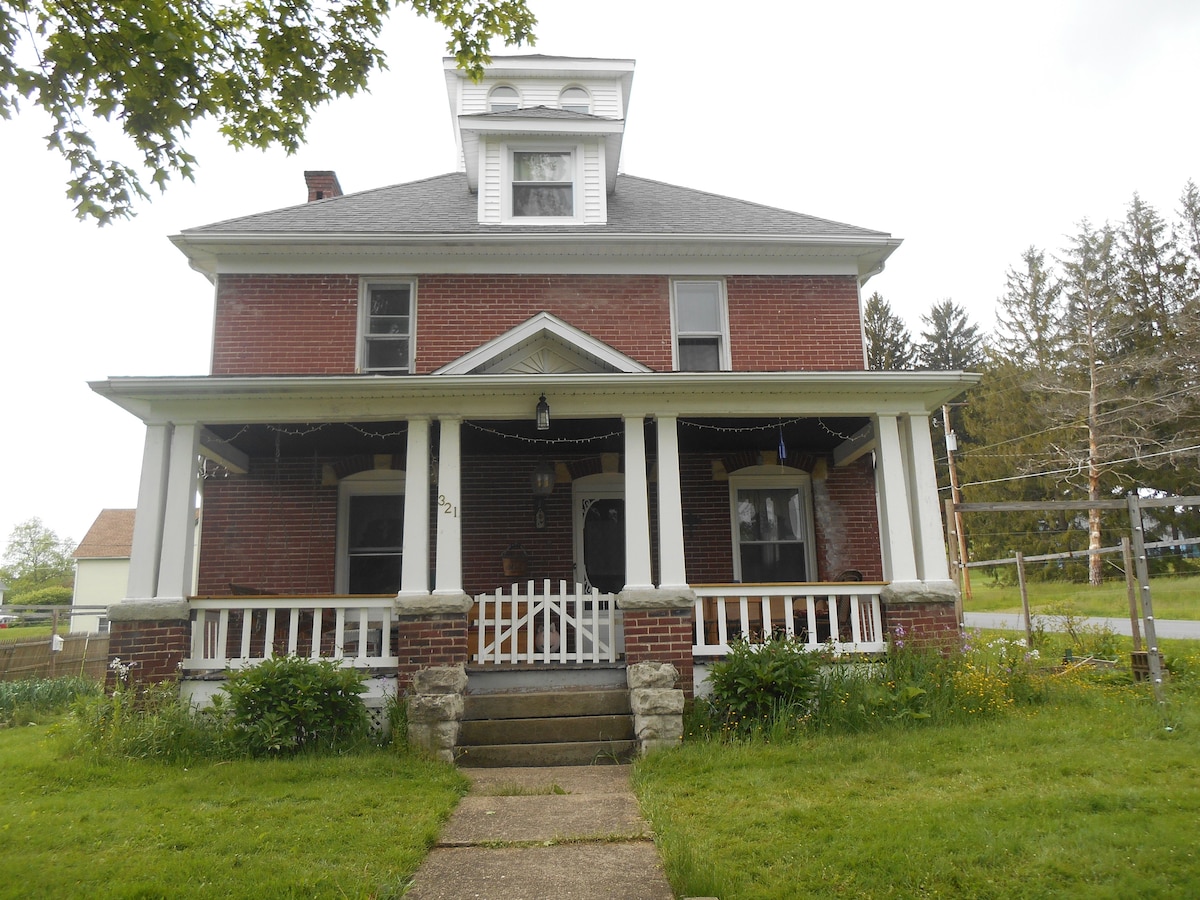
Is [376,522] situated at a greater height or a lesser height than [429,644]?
greater

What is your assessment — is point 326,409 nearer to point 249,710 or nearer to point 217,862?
point 249,710

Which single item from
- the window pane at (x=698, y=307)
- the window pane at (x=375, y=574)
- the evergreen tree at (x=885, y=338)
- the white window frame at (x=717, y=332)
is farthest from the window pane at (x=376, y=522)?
the evergreen tree at (x=885, y=338)

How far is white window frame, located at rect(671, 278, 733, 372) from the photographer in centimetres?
1067

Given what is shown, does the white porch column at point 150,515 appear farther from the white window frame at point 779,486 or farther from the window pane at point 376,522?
the white window frame at point 779,486

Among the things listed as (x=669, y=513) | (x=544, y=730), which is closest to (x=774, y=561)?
(x=669, y=513)

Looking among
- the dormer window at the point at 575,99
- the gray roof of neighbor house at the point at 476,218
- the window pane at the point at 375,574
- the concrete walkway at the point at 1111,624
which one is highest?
the dormer window at the point at 575,99

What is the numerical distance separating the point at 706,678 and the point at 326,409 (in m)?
4.67

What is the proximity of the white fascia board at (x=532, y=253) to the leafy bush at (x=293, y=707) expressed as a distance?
5.68 meters

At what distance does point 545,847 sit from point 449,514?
146 inches

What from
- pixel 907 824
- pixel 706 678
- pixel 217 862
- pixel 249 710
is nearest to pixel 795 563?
pixel 706 678

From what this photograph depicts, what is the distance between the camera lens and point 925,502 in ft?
27.0

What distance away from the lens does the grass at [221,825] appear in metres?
4.14

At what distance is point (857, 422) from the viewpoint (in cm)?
944

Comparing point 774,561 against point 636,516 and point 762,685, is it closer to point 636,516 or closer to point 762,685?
point 636,516
